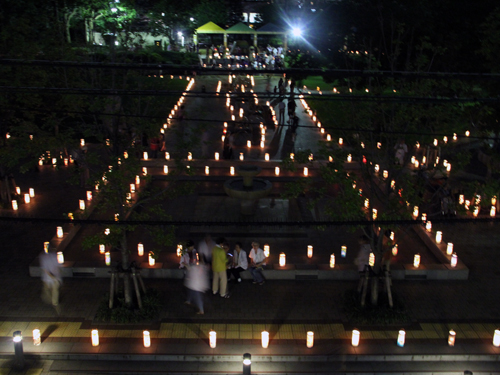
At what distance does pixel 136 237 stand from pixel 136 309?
421cm

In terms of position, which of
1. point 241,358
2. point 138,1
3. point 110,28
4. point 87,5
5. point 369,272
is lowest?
point 241,358

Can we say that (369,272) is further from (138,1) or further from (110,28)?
(138,1)

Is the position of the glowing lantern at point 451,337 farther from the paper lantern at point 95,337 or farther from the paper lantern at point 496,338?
the paper lantern at point 95,337

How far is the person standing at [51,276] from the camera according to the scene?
10883mm

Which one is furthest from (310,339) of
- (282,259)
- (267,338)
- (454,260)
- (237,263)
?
(454,260)

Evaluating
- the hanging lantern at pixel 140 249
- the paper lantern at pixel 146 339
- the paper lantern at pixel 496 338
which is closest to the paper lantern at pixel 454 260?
the paper lantern at pixel 496 338

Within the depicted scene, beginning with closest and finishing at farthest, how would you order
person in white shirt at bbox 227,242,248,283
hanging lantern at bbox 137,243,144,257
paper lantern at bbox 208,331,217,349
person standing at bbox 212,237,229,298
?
paper lantern at bbox 208,331,217,349, person standing at bbox 212,237,229,298, person in white shirt at bbox 227,242,248,283, hanging lantern at bbox 137,243,144,257

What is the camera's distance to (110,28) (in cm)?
1255

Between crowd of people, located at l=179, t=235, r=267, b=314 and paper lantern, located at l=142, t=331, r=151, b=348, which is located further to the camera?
crowd of people, located at l=179, t=235, r=267, b=314

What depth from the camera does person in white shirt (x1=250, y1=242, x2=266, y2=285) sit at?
12188mm

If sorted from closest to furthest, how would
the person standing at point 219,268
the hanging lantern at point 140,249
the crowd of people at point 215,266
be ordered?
the crowd of people at point 215,266 → the person standing at point 219,268 → the hanging lantern at point 140,249

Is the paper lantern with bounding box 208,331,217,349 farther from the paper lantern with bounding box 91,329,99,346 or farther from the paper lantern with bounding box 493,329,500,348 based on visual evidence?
the paper lantern with bounding box 493,329,500,348

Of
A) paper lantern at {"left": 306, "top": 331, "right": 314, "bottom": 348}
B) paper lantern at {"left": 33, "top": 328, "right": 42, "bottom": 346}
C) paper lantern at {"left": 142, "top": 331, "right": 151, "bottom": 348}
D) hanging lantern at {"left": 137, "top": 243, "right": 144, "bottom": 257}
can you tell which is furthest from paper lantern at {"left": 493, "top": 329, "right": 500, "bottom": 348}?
paper lantern at {"left": 33, "top": 328, "right": 42, "bottom": 346}

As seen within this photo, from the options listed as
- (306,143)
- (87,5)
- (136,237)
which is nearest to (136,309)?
(136,237)
